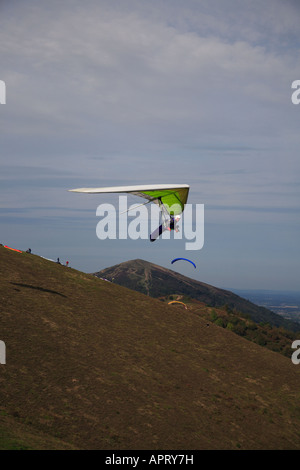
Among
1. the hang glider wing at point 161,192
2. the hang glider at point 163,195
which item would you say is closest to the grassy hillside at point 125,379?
the hang glider at point 163,195

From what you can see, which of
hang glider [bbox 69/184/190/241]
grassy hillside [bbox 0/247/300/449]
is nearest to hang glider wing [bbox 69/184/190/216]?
hang glider [bbox 69/184/190/241]

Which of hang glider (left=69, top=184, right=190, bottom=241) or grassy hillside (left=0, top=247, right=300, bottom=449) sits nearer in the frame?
grassy hillside (left=0, top=247, right=300, bottom=449)

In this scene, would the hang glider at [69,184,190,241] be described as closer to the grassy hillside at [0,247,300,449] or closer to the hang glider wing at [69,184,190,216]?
the hang glider wing at [69,184,190,216]

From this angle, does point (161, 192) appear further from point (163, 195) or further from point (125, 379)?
point (125, 379)

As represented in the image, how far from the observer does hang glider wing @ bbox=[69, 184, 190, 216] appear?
98.1 ft

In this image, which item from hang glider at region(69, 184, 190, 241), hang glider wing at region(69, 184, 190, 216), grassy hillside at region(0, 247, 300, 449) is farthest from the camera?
hang glider at region(69, 184, 190, 241)

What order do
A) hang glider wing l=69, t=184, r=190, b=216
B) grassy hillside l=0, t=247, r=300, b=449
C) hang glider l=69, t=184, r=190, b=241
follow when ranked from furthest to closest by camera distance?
1. hang glider l=69, t=184, r=190, b=241
2. hang glider wing l=69, t=184, r=190, b=216
3. grassy hillside l=0, t=247, r=300, b=449

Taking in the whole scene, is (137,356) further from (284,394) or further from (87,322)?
(284,394)

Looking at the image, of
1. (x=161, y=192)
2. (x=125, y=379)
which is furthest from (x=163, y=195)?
(x=125, y=379)

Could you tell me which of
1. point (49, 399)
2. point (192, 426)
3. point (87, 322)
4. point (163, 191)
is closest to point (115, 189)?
point (163, 191)

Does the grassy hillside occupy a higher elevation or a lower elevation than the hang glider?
lower

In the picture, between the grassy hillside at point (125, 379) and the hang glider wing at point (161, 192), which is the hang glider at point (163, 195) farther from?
the grassy hillside at point (125, 379)
